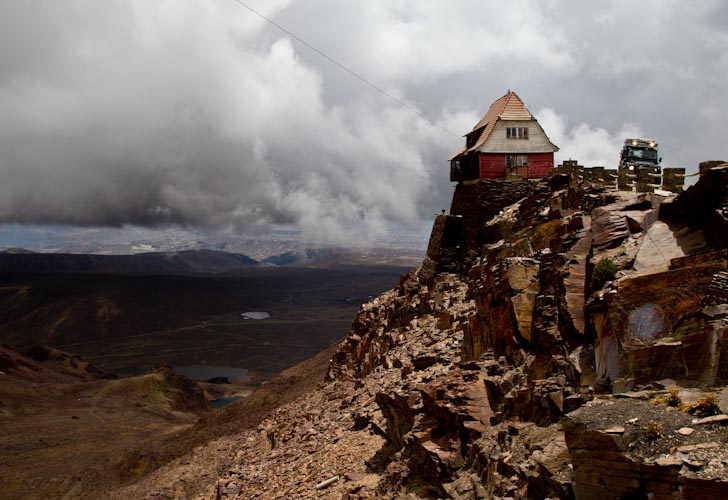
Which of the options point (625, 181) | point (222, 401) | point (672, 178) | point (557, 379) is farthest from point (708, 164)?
point (222, 401)

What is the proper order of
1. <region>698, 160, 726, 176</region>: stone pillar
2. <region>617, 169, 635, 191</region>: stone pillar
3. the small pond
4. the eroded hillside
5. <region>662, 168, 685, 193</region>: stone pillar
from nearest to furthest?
the eroded hillside
<region>698, 160, 726, 176</region>: stone pillar
<region>662, 168, 685, 193</region>: stone pillar
<region>617, 169, 635, 191</region>: stone pillar
the small pond

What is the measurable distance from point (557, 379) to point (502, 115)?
2166cm

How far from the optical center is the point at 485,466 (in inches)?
451

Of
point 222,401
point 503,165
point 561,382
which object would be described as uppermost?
point 503,165

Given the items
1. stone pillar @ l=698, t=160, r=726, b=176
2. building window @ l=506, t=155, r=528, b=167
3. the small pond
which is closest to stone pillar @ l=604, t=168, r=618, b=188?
stone pillar @ l=698, t=160, r=726, b=176

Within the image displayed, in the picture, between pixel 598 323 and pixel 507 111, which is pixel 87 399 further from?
pixel 598 323

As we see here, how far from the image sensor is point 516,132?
3020cm

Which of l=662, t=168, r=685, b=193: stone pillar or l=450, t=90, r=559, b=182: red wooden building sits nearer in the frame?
l=662, t=168, r=685, b=193: stone pillar

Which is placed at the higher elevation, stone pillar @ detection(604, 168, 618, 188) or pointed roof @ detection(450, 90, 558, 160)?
pointed roof @ detection(450, 90, 558, 160)

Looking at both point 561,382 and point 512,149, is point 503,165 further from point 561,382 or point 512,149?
point 561,382

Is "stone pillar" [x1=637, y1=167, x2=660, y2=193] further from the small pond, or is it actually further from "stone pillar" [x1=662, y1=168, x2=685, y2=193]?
the small pond

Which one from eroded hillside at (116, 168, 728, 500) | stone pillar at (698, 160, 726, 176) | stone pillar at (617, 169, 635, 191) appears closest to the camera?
eroded hillside at (116, 168, 728, 500)

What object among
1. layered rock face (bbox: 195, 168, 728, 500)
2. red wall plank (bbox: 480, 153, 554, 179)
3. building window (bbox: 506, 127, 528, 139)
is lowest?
layered rock face (bbox: 195, 168, 728, 500)

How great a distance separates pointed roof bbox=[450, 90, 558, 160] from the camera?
1193 inches
